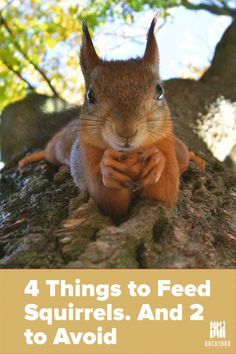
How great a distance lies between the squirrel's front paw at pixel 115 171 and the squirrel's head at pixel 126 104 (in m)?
0.05

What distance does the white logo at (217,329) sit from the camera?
3.85 feet

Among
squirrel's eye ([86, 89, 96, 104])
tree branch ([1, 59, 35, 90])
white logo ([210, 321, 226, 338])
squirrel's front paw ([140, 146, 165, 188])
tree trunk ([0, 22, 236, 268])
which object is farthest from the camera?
tree branch ([1, 59, 35, 90])

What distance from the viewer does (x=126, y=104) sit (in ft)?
4.90

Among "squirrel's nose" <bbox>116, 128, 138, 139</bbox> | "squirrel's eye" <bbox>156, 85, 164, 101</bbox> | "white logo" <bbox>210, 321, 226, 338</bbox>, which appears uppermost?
"squirrel's eye" <bbox>156, 85, 164, 101</bbox>

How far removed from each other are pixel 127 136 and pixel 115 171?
185mm

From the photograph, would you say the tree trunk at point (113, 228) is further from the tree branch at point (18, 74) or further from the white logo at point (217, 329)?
the tree branch at point (18, 74)

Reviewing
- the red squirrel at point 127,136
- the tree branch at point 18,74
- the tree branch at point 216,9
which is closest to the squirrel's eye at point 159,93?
the red squirrel at point 127,136

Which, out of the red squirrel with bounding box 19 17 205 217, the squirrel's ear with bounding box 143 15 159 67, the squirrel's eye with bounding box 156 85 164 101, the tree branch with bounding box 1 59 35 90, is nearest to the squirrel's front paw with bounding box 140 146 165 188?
the red squirrel with bounding box 19 17 205 217

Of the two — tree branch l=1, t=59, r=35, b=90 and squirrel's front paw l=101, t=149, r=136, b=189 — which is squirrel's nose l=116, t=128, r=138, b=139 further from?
tree branch l=1, t=59, r=35, b=90

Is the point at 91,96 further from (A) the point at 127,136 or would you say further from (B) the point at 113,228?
(B) the point at 113,228

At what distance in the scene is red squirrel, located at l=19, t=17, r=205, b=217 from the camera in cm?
149

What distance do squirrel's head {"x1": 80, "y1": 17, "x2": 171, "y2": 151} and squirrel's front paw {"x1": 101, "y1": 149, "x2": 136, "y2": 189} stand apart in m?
0.05

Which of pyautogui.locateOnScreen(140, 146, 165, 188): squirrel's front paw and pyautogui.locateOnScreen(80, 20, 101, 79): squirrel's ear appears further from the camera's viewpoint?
pyautogui.locateOnScreen(80, 20, 101, 79): squirrel's ear

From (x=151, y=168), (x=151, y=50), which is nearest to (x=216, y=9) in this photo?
(x=151, y=50)
